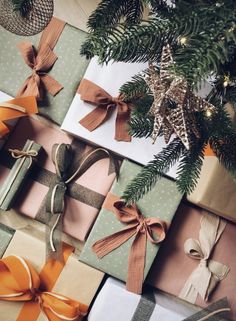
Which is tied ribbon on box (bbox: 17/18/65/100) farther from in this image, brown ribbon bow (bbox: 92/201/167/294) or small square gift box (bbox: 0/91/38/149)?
brown ribbon bow (bbox: 92/201/167/294)

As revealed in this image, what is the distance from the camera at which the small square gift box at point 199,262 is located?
116 cm

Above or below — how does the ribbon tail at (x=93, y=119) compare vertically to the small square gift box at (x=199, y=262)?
above

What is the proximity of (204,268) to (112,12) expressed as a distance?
82 centimetres

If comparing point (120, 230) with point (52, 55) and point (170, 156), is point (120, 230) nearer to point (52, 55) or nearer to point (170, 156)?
point (170, 156)

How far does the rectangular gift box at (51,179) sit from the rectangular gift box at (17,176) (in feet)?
0.19

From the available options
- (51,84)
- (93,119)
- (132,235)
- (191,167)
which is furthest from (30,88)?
(191,167)

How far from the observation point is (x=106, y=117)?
1.14m

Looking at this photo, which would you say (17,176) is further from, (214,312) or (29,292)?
(214,312)

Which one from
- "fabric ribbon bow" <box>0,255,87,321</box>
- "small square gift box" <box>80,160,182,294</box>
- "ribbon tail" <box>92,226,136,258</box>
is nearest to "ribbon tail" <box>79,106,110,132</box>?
"small square gift box" <box>80,160,182,294</box>

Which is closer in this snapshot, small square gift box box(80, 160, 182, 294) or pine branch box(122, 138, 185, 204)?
pine branch box(122, 138, 185, 204)

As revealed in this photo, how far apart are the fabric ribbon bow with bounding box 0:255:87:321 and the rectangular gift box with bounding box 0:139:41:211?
17 centimetres

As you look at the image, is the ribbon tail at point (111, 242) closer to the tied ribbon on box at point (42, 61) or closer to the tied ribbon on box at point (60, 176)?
the tied ribbon on box at point (60, 176)

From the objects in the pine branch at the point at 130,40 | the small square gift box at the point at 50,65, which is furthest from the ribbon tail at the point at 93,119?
the pine branch at the point at 130,40

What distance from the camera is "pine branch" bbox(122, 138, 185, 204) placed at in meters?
0.73
